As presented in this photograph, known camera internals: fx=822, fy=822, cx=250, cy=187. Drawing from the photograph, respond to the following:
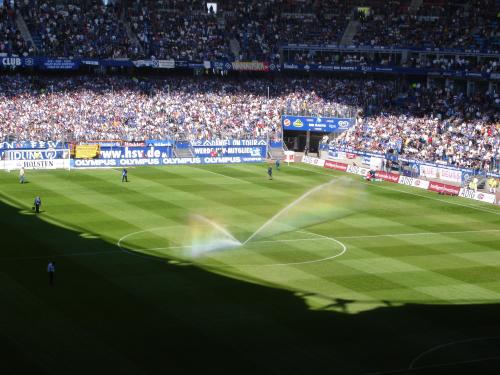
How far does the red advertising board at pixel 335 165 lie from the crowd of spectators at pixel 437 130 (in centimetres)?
477

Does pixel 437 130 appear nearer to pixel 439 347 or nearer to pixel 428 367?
pixel 439 347

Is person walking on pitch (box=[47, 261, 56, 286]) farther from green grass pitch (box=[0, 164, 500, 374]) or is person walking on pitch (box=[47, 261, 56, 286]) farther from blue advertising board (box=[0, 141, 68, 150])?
blue advertising board (box=[0, 141, 68, 150])

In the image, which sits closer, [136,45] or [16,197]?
[16,197]

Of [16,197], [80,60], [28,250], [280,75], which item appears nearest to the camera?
[28,250]

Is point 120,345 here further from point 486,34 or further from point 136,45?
point 486,34

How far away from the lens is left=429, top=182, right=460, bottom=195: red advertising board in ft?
218

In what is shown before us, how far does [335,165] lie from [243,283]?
44.6m

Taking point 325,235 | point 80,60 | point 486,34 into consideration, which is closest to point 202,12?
point 80,60

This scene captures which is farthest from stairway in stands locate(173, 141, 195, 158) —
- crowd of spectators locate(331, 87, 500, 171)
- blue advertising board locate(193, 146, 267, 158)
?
crowd of spectators locate(331, 87, 500, 171)

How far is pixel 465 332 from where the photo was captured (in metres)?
31.1

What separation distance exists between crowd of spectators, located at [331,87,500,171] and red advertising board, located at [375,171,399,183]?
5639 millimetres

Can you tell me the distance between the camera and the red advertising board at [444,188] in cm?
6638

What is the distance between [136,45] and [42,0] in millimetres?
12330

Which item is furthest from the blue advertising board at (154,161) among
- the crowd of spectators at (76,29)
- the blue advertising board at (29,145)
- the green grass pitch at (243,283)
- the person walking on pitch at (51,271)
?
the person walking on pitch at (51,271)
